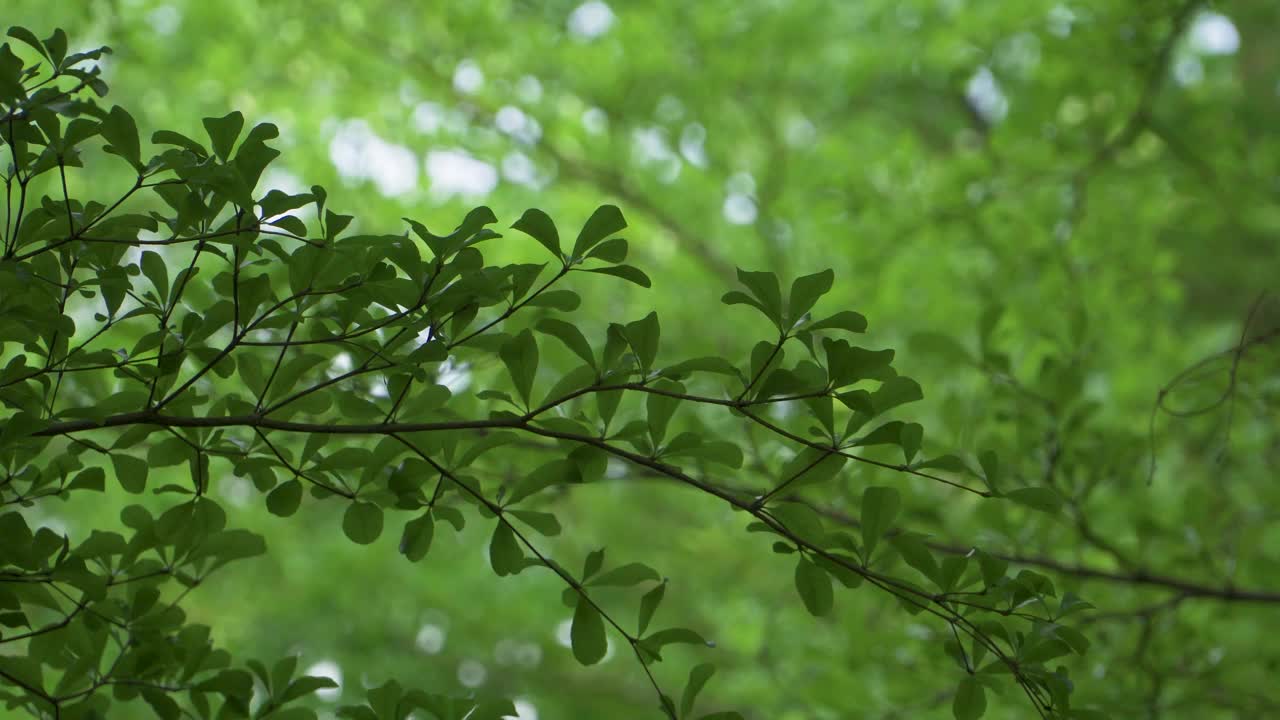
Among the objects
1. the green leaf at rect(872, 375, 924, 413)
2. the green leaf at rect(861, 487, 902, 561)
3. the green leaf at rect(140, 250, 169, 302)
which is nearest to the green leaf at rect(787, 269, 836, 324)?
the green leaf at rect(872, 375, 924, 413)

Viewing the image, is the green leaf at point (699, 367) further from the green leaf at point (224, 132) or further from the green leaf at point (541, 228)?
the green leaf at point (224, 132)

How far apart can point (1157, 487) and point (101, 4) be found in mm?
3411

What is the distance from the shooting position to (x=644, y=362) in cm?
87

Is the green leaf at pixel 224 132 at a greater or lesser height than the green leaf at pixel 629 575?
greater

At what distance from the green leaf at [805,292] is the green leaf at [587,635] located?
1.10 feet

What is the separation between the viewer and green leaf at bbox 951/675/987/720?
0.98m

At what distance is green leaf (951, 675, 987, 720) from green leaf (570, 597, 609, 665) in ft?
1.14

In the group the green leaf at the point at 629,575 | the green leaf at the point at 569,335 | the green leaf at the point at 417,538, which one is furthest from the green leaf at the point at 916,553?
the green leaf at the point at 417,538

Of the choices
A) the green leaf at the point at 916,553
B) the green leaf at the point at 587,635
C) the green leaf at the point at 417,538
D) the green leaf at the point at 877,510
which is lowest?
the green leaf at the point at 587,635

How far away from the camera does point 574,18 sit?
371 centimetres

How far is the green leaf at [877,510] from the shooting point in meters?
0.98

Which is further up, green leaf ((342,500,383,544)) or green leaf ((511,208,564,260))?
green leaf ((511,208,564,260))

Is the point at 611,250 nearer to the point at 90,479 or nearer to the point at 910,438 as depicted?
the point at 910,438

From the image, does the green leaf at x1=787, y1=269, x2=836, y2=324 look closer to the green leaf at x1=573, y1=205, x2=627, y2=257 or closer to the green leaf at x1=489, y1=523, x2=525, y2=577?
the green leaf at x1=573, y1=205, x2=627, y2=257
